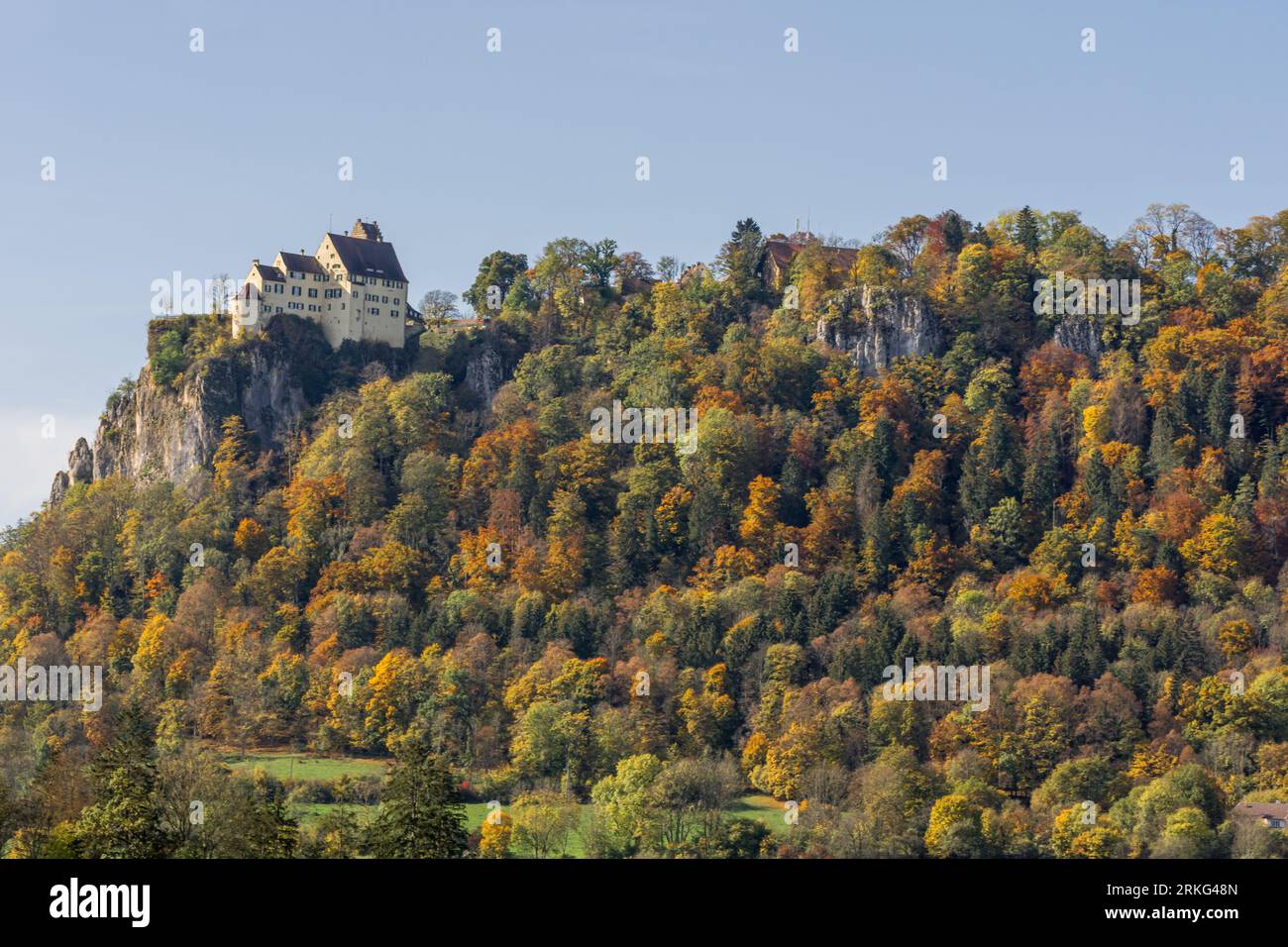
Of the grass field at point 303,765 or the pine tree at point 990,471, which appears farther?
the pine tree at point 990,471

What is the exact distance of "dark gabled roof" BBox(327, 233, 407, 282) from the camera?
424ft

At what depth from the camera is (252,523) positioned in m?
121

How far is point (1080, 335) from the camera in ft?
416

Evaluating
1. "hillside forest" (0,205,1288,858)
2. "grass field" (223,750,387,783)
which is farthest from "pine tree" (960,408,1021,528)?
"grass field" (223,750,387,783)

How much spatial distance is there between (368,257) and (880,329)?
96.3ft

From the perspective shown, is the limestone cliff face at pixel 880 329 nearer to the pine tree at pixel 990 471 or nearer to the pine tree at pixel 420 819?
the pine tree at pixel 990 471

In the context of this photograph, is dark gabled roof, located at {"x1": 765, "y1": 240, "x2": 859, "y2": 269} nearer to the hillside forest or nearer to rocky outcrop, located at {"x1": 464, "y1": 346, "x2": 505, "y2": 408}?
the hillside forest

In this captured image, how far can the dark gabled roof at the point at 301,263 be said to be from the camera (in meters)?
129

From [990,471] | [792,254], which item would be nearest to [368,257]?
[792,254]

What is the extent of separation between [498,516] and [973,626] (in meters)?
27.2

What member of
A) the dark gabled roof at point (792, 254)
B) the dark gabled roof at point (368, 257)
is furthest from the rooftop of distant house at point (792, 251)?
the dark gabled roof at point (368, 257)

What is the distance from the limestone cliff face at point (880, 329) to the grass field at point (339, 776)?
38.4 metres

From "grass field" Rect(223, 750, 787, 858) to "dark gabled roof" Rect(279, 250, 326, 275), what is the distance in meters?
34.3

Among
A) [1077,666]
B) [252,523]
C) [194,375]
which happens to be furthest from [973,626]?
[194,375]
